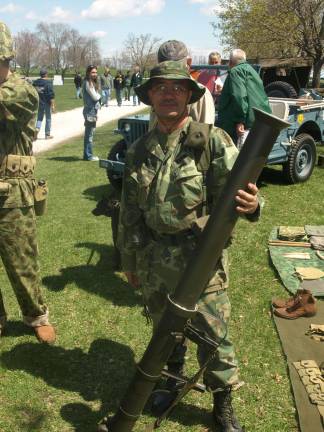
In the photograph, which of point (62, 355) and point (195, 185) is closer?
point (195, 185)

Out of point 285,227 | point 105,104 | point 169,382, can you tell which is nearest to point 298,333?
point 169,382

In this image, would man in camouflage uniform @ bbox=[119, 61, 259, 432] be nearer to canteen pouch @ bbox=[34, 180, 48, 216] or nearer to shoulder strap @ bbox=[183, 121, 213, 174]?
shoulder strap @ bbox=[183, 121, 213, 174]

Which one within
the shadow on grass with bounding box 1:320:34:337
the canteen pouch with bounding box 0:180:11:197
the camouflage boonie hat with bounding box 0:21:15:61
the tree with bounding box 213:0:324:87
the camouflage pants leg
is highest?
the tree with bounding box 213:0:324:87

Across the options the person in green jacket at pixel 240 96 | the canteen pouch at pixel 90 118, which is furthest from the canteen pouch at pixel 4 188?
the canteen pouch at pixel 90 118

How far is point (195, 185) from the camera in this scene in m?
2.13

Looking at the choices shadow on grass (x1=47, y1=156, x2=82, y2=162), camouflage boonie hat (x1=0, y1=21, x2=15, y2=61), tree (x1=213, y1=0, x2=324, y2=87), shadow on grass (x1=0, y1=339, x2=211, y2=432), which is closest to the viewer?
camouflage boonie hat (x1=0, y1=21, x2=15, y2=61)

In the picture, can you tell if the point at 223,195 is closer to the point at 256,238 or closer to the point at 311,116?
the point at 256,238

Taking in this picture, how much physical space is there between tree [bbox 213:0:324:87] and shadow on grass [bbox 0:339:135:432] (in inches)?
454

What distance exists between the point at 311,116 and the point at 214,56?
6.12 ft

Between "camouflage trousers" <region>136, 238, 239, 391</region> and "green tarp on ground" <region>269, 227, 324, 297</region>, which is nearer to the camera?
"camouflage trousers" <region>136, 238, 239, 391</region>

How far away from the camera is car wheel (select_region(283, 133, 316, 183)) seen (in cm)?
722

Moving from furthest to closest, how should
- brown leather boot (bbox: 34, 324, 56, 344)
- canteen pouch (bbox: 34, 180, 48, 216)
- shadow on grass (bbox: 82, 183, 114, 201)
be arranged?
shadow on grass (bbox: 82, 183, 114, 201), brown leather boot (bbox: 34, 324, 56, 344), canteen pouch (bbox: 34, 180, 48, 216)

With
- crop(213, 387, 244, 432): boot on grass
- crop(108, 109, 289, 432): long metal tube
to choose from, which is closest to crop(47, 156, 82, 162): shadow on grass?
crop(213, 387, 244, 432): boot on grass

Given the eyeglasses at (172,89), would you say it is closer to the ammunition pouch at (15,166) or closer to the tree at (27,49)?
the ammunition pouch at (15,166)
